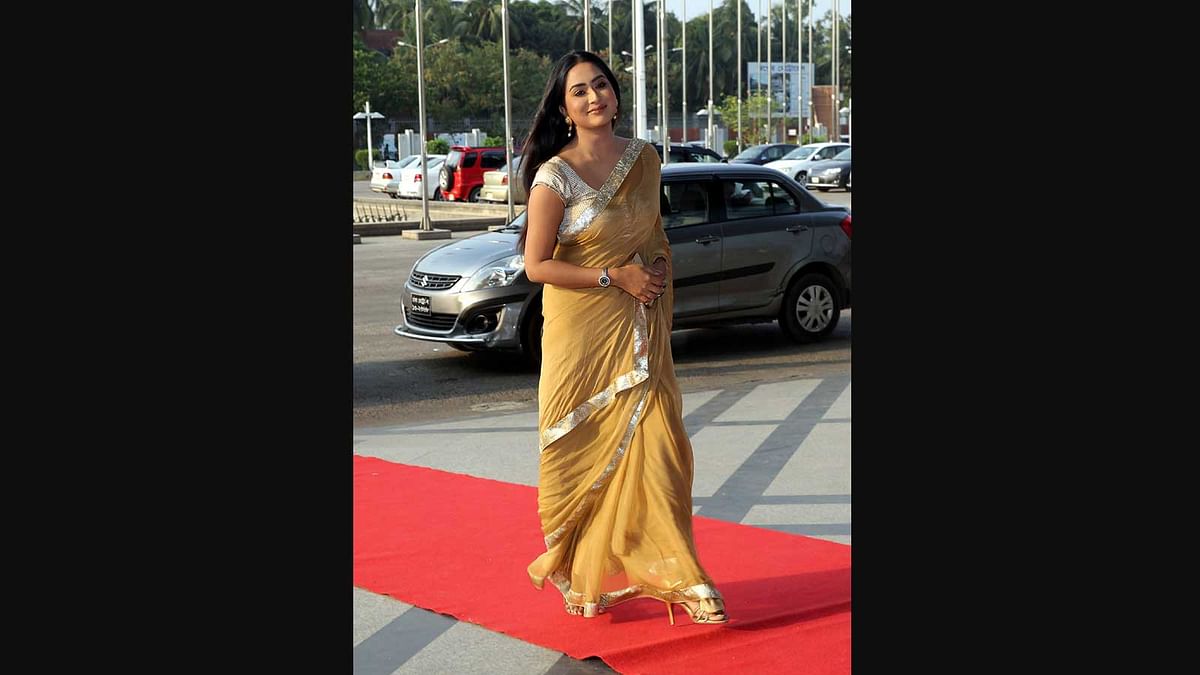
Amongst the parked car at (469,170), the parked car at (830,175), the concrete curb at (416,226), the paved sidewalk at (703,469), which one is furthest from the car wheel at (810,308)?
the parked car at (830,175)

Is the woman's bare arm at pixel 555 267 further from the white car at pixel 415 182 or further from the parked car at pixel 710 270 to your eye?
the white car at pixel 415 182

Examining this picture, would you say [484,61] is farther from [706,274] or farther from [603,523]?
[603,523]

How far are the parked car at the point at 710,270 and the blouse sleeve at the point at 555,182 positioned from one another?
574cm

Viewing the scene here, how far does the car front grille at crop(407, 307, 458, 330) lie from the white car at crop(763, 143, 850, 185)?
28.8 meters

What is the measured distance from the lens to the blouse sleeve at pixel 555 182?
4.50m

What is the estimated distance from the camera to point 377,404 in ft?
31.8

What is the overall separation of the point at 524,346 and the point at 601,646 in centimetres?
618

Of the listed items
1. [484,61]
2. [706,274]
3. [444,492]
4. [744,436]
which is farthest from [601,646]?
[484,61]

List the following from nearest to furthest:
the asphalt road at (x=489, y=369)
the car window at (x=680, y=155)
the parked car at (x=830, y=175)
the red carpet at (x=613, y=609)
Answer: the red carpet at (x=613, y=609) < the asphalt road at (x=489, y=369) < the car window at (x=680, y=155) < the parked car at (x=830, y=175)

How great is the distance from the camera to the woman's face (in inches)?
176

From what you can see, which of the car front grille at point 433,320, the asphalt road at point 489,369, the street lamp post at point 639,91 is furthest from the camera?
the street lamp post at point 639,91

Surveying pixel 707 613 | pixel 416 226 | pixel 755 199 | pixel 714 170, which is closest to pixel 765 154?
pixel 416 226

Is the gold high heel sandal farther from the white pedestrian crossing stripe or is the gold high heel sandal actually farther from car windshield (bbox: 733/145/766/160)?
car windshield (bbox: 733/145/766/160)

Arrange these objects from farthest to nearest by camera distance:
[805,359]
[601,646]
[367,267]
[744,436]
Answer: [367,267], [805,359], [744,436], [601,646]
